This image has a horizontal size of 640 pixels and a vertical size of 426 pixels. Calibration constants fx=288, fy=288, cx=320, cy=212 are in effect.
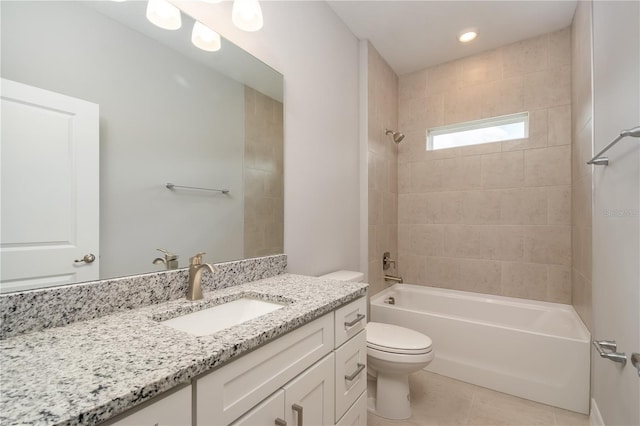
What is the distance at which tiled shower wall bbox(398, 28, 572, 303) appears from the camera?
92.8 inches

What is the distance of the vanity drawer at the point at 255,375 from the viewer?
64 centimetres

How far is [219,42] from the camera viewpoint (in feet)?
4.28

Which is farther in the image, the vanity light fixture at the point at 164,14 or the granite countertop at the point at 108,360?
the vanity light fixture at the point at 164,14

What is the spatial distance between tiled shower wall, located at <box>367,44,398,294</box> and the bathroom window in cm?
43

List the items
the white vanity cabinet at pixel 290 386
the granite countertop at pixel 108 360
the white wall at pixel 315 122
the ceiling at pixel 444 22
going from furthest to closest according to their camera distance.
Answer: the ceiling at pixel 444 22
the white wall at pixel 315 122
the white vanity cabinet at pixel 290 386
the granite countertop at pixel 108 360

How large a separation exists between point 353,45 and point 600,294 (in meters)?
2.34

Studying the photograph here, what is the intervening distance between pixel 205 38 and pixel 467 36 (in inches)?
86.2

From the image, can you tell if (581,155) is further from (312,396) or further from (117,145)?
(117,145)

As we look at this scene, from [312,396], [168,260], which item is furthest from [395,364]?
[168,260]

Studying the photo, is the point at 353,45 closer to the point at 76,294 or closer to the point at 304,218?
the point at 304,218

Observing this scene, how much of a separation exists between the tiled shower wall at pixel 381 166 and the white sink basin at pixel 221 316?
1458mm

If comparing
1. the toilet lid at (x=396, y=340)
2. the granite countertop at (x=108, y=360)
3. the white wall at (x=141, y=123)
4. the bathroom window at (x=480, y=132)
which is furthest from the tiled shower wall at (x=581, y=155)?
the white wall at (x=141, y=123)

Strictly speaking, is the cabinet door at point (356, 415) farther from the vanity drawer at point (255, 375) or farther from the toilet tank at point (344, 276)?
the toilet tank at point (344, 276)

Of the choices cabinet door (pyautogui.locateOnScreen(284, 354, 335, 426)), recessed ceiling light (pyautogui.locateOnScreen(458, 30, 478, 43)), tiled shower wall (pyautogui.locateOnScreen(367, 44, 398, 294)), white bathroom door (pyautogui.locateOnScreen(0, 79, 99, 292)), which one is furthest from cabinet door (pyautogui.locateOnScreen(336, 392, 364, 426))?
recessed ceiling light (pyautogui.locateOnScreen(458, 30, 478, 43))
